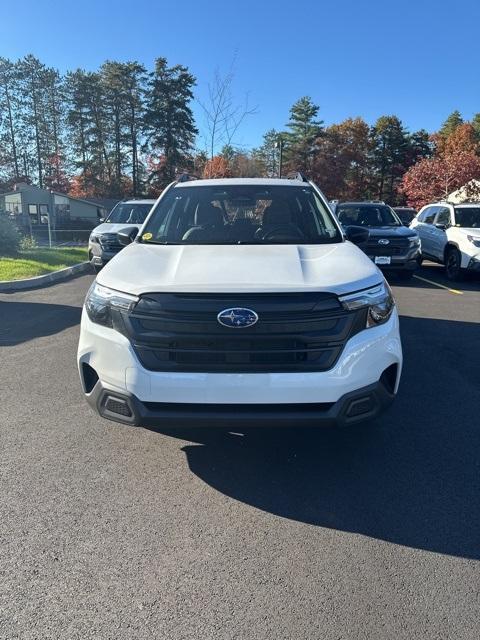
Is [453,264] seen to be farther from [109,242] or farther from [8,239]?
[8,239]

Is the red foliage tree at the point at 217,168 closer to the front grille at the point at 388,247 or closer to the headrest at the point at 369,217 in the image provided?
the headrest at the point at 369,217

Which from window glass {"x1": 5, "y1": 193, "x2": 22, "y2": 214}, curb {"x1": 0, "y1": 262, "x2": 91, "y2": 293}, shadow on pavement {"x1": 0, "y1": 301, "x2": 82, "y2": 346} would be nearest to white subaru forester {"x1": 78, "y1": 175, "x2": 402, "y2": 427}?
shadow on pavement {"x1": 0, "y1": 301, "x2": 82, "y2": 346}

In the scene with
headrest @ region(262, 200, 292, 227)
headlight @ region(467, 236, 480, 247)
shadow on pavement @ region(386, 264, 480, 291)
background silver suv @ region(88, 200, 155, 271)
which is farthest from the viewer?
background silver suv @ region(88, 200, 155, 271)

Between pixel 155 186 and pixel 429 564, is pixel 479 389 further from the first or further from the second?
pixel 155 186

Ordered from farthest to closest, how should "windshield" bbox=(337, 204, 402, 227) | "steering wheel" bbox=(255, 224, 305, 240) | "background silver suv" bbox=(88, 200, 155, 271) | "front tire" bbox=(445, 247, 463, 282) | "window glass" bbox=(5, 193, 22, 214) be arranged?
1. "window glass" bbox=(5, 193, 22, 214)
2. "windshield" bbox=(337, 204, 402, 227)
3. "background silver suv" bbox=(88, 200, 155, 271)
4. "front tire" bbox=(445, 247, 463, 282)
5. "steering wheel" bbox=(255, 224, 305, 240)

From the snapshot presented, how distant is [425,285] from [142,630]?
10.4 meters

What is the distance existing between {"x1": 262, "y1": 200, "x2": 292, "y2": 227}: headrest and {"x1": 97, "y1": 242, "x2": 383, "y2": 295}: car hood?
26.0 inches

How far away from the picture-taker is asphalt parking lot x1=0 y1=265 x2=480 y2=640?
2.16m

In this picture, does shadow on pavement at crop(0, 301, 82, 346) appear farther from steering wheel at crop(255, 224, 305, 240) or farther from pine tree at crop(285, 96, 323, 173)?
pine tree at crop(285, 96, 323, 173)

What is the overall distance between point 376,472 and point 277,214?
2341 mm

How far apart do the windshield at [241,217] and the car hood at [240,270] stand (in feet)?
1.27

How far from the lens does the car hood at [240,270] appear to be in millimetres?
2934

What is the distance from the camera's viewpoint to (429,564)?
248 centimetres

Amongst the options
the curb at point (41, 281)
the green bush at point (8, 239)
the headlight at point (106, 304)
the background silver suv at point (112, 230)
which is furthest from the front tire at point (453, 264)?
the green bush at point (8, 239)
